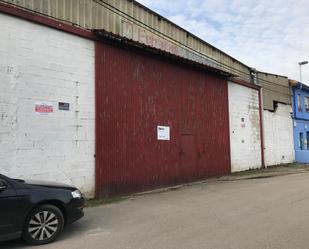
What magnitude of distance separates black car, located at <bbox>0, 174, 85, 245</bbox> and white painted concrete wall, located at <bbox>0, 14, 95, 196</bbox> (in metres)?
3.55

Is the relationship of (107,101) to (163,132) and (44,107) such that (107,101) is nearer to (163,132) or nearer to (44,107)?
(44,107)

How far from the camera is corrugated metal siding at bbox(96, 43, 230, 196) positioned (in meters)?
13.2

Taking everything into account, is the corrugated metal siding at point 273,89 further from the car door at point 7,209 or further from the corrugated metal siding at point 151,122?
the car door at point 7,209

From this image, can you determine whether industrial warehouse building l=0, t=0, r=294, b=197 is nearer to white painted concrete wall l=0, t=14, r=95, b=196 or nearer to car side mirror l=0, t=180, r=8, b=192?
white painted concrete wall l=0, t=14, r=95, b=196

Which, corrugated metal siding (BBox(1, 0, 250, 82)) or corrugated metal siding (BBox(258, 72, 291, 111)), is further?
corrugated metal siding (BBox(258, 72, 291, 111))

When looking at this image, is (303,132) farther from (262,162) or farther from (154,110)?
(154,110)

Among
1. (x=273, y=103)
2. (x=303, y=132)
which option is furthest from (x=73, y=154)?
(x=303, y=132)

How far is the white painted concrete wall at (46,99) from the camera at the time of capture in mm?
10570

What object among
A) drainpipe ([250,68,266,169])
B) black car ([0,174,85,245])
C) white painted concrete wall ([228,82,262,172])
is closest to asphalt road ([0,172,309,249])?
black car ([0,174,85,245])

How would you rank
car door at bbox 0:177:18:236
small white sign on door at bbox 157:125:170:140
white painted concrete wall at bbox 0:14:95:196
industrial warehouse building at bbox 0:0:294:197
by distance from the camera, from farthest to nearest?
small white sign on door at bbox 157:125:170:140
industrial warehouse building at bbox 0:0:294:197
white painted concrete wall at bbox 0:14:95:196
car door at bbox 0:177:18:236

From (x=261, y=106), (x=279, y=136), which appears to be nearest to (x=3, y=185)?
(x=261, y=106)

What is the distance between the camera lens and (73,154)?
12102 mm

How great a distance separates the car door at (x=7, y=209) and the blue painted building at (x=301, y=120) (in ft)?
81.9

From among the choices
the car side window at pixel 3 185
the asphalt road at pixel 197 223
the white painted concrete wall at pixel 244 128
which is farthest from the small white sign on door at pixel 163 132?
the car side window at pixel 3 185
